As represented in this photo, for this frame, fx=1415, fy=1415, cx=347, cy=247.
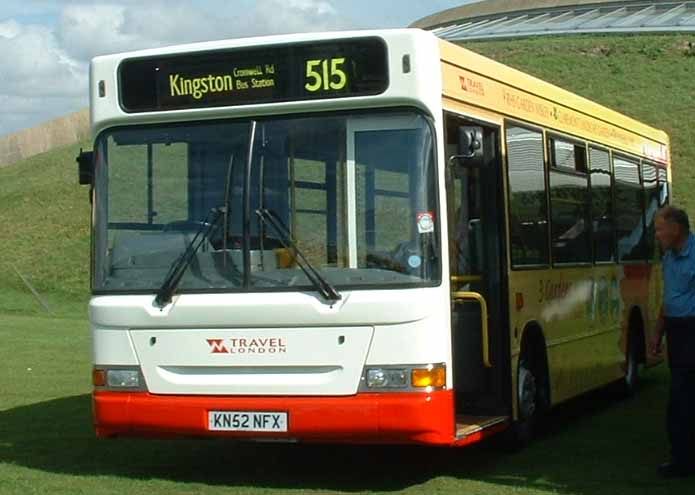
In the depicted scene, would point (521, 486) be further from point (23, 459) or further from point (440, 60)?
point (23, 459)

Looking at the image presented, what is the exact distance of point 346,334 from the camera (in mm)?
9117

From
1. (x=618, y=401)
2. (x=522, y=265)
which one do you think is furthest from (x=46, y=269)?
(x=522, y=265)

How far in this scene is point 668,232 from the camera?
9.84m

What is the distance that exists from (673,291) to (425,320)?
6.65 feet

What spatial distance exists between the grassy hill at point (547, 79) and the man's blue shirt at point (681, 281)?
30150 mm

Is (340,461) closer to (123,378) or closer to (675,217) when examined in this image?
(123,378)

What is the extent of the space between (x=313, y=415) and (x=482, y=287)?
2.06 meters

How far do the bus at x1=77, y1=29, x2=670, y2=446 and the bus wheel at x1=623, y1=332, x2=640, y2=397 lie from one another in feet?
16.1

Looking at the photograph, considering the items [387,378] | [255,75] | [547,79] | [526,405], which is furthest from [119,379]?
[547,79]

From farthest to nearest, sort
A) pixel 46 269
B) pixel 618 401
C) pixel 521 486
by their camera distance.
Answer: pixel 46 269, pixel 618 401, pixel 521 486

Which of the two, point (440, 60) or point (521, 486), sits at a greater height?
point (440, 60)

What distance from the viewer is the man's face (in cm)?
984

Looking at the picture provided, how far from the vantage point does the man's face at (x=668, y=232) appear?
9.84 m

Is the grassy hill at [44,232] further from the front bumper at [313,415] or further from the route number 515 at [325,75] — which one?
the route number 515 at [325,75]
